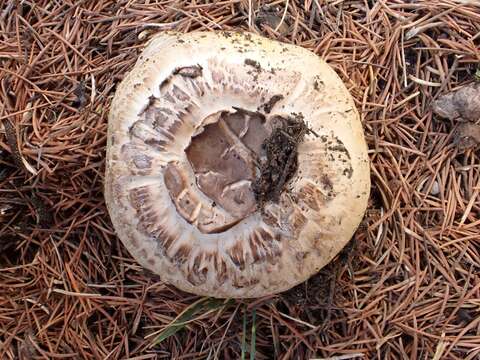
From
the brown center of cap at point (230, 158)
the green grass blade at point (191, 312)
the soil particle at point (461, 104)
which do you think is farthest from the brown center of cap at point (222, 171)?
the soil particle at point (461, 104)

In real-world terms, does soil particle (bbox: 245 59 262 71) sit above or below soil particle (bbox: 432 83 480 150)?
above

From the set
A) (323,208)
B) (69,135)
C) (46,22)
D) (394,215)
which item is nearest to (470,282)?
(394,215)

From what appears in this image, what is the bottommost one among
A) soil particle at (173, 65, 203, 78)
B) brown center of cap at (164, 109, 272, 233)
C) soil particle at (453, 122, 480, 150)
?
soil particle at (453, 122, 480, 150)

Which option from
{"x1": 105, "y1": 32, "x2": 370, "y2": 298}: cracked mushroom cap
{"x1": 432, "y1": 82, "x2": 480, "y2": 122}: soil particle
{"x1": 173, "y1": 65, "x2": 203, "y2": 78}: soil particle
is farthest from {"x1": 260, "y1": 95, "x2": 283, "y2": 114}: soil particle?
{"x1": 432, "y1": 82, "x2": 480, "y2": 122}: soil particle

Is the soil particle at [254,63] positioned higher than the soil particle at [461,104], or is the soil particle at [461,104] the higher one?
the soil particle at [254,63]

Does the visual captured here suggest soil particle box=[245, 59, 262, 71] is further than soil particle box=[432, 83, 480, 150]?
No

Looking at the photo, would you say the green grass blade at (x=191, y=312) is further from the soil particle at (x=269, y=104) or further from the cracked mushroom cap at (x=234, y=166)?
the soil particle at (x=269, y=104)

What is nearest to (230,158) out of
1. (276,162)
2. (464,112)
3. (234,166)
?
(234,166)

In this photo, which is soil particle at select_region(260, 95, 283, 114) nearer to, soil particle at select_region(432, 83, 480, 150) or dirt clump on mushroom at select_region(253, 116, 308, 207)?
dirt clump on mushroom at select_region(253, 116, 308, 207)
